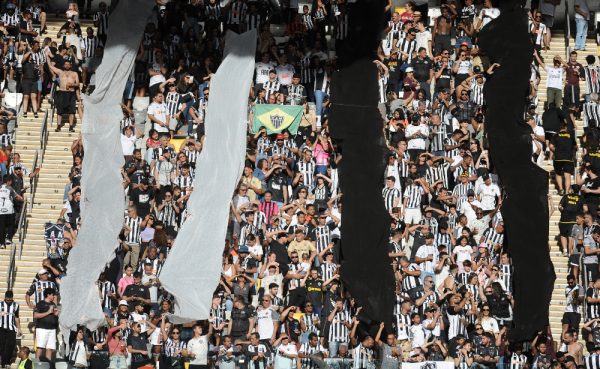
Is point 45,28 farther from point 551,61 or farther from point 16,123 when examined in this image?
point 551,61

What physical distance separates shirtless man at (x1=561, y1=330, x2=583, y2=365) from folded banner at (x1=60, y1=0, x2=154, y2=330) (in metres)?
8.25

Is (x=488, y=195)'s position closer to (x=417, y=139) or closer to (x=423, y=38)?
(x=417, y=139)

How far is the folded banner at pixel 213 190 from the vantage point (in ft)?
102

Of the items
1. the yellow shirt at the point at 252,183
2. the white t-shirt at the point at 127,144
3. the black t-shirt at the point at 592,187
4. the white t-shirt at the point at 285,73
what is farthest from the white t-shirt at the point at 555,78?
the white t-shirt at the point at 127,144

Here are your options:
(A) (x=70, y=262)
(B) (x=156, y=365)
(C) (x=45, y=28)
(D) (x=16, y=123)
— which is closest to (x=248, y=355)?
(B) (x=156, y=365)

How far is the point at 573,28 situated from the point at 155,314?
12.2 meters

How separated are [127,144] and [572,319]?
9.47 meters

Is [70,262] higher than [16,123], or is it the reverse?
[16,123]

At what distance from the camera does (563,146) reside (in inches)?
1339

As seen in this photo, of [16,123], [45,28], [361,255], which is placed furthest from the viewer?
[45,28]

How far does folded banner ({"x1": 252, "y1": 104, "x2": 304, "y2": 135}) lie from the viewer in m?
34.6

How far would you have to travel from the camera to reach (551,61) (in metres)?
36.8

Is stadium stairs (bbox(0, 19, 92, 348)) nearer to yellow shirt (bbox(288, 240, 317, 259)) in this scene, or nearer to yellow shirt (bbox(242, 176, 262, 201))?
yellow shirt (bbox(242, 176, 262, 201))

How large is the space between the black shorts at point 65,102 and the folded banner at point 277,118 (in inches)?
146
